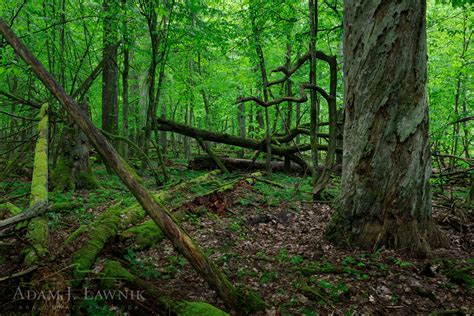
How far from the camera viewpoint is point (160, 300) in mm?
2543

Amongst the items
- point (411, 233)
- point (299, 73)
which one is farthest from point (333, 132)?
point (299, 73)

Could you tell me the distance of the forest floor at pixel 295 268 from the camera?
108 inches

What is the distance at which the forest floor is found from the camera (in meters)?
2.75

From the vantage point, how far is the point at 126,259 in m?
3.60

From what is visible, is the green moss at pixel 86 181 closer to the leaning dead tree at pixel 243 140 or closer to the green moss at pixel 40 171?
the green moss at pixel 40 171

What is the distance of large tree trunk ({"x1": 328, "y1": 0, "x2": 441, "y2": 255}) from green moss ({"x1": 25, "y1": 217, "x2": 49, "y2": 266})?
12.4 feet

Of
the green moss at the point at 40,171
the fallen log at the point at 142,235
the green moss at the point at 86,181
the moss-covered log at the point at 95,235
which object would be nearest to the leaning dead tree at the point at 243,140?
the green moss at the point at 86,181

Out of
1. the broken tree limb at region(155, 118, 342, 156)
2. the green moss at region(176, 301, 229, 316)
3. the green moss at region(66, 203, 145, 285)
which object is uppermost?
the broken tree limb at region(155, 118, 342, 156)

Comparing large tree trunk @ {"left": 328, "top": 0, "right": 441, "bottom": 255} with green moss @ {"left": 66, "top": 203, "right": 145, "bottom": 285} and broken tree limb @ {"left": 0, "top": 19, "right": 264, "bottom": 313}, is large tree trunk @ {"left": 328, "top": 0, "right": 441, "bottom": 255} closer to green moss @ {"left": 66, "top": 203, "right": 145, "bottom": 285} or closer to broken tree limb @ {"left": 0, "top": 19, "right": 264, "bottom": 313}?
broken tree limb @ {"left": 0, "top": 19, "right": 264, "bottom": 313}

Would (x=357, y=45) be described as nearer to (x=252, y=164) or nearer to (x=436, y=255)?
(x=436, y=255)

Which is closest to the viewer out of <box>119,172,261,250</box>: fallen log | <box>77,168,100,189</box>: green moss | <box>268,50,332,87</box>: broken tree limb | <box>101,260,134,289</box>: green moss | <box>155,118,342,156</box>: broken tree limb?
<box>101,260,134,289</box>: green moss

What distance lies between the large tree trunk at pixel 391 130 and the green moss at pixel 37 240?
12.4 feet

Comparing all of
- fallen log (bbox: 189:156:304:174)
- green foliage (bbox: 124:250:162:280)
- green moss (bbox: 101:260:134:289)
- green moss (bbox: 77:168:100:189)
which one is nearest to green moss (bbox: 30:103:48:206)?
green moss (bbox: 101:260:134:289)

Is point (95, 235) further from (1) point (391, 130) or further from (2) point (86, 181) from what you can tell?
(2) point (86, 181)
